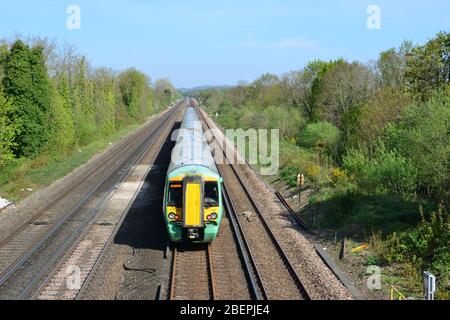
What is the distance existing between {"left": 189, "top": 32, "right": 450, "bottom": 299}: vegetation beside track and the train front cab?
4.72 meters

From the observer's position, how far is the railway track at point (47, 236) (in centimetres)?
1246

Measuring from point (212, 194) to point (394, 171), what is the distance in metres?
7.41

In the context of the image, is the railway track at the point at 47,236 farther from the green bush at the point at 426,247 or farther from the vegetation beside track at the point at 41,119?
the green bush at the point at 426,247

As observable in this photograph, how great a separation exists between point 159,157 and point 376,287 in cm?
2404

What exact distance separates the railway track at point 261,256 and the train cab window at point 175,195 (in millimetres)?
2476

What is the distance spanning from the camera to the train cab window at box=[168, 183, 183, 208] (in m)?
14.1

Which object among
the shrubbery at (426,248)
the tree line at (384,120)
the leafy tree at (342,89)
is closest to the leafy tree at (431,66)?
the tree line at (384,120)

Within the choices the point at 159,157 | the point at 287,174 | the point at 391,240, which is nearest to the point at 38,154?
the point at 159,157

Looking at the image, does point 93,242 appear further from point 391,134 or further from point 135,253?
point 391,134

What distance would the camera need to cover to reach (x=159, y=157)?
34375 mm

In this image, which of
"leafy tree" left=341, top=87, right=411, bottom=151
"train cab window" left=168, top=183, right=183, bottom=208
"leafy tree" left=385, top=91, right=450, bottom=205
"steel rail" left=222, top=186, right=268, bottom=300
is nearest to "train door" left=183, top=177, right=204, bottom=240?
"train cab window" left=168, top=183, right=183, bottom=208

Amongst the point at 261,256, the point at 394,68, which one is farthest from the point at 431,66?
the point at 261,256

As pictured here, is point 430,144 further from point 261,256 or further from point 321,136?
point 321,136

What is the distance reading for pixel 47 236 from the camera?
52.1 feet
